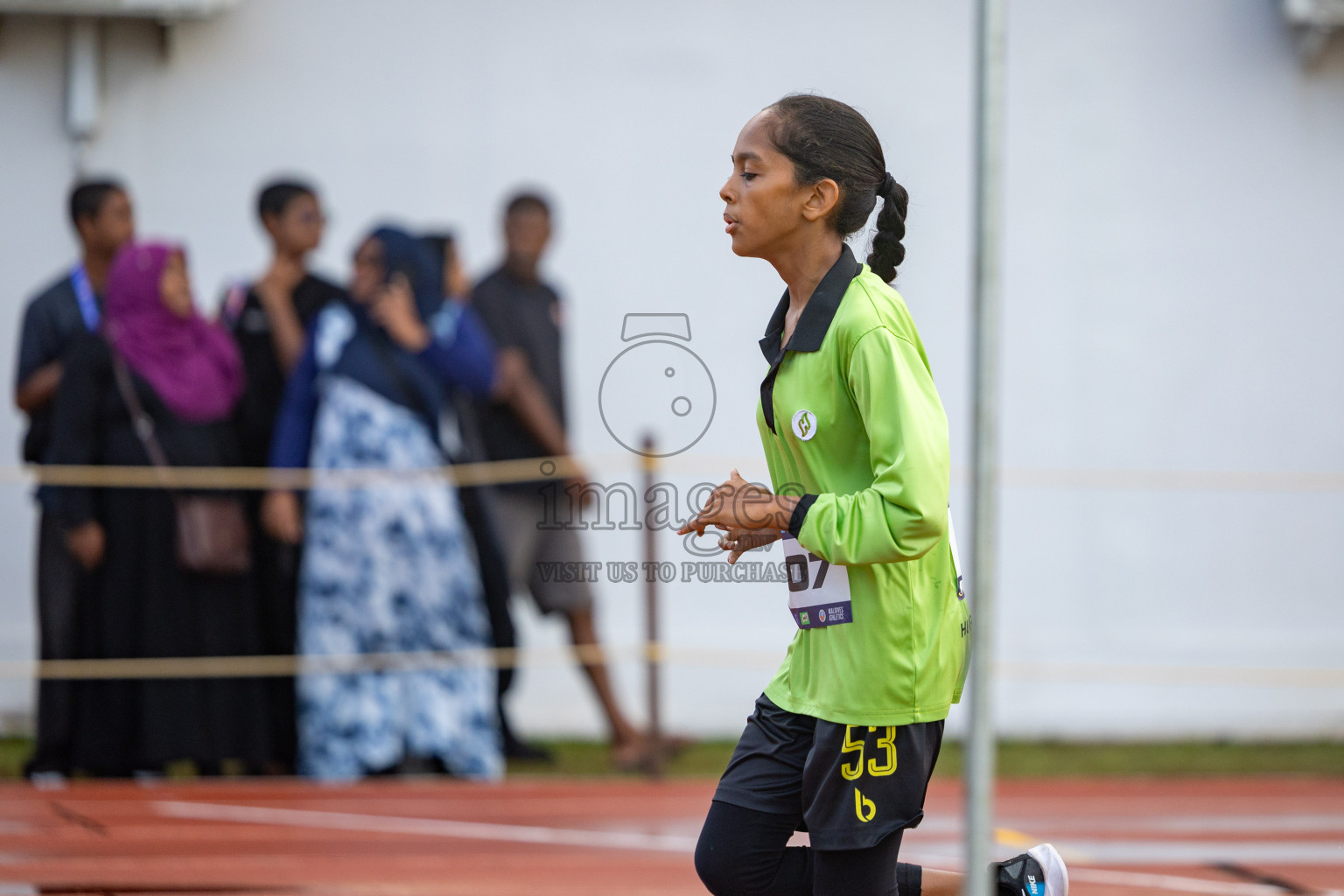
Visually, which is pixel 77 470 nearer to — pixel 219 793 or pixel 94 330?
pixel 94 330

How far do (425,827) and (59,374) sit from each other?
2.79m

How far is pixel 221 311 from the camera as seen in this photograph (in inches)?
307

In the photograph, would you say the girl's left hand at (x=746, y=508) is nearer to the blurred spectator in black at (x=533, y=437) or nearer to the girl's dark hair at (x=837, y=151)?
the girl's dark hair at (x=837, y=151)

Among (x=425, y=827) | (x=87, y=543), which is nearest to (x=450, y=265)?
(x=87, y=543)

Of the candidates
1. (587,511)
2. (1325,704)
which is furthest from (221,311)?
(1325,704)

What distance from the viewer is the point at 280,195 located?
769 cm

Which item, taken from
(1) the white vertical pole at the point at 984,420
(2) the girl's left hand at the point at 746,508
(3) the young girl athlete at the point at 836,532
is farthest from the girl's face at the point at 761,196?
(1) the white vertical pole at the point at 984,420

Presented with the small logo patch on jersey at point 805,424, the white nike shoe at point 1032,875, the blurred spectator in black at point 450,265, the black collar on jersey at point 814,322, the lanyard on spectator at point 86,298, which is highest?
the blurred spectator in black at point 450,265

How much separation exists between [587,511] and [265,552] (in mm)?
1527

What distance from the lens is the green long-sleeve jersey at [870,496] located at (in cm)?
234

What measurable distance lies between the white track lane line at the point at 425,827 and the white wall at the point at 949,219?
2091mm

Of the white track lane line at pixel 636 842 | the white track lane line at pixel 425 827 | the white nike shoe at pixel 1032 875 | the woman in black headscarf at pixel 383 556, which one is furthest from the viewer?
the woman in black headscarf at pixel 383 556

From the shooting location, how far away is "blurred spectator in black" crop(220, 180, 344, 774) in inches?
290

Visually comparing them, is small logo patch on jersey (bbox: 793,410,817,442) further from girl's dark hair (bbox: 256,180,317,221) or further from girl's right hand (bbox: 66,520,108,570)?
girl's dark hair (bbox: 256,180,317,221)
